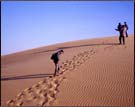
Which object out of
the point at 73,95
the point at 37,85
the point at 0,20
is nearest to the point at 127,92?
the point at 73,95

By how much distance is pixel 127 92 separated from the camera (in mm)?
9133

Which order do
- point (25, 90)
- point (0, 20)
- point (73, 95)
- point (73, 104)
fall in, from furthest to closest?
point (0, 20) < point (25, 90) < point (73, 95) < point (73, 104)

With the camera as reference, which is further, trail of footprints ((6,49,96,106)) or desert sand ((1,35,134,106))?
trail of footprints ((6,49,96,106))

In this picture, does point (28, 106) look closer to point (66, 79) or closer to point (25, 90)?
point (25, 90)

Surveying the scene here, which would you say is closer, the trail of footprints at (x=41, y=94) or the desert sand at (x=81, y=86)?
the desert sand at (x=81, y=86)

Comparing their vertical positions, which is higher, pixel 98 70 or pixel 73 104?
pixel 98 70

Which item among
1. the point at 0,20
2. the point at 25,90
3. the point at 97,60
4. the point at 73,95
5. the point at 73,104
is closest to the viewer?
the point at 73,104

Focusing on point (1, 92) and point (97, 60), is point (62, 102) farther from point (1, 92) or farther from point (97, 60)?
point (97, 60)

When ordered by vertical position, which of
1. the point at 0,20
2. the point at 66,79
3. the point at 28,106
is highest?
the point at 0,20

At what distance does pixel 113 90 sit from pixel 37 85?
345 centimetres

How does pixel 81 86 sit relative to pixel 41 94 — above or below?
above

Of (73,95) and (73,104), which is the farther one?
(73,95)

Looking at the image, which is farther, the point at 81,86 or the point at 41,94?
the point at 81,86

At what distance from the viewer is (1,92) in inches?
447
